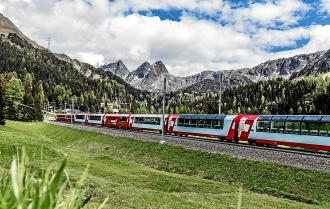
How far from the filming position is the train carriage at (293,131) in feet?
125

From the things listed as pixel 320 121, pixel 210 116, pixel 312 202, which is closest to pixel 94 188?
pixel 312 202

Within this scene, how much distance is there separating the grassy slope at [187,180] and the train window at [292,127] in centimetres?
966

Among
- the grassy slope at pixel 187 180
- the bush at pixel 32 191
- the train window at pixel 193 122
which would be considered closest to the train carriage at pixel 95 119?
the train window at pixel 193 122

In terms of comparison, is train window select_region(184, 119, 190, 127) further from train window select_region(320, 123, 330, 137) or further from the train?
train window select_region(320, 123, 330, 137)

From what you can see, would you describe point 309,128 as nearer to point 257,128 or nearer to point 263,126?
point 263,126

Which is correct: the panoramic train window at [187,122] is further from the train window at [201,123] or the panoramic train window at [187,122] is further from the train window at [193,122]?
the train window at [201,123]

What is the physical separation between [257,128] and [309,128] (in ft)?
26.8

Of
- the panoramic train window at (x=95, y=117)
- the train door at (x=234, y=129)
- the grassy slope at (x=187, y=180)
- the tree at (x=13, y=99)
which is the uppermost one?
the tree at (x=13, y=99)

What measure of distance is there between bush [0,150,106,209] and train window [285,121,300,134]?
41561mm

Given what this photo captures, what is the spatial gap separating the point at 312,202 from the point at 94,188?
513 inches

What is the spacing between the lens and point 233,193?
25.5m

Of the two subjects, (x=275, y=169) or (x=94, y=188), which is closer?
(x=94, y=188)

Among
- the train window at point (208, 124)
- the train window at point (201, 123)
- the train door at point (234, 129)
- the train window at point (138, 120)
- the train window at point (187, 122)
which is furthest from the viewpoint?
the train window at point (138, 120)

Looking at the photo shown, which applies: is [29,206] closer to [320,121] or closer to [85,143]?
[320,121]
